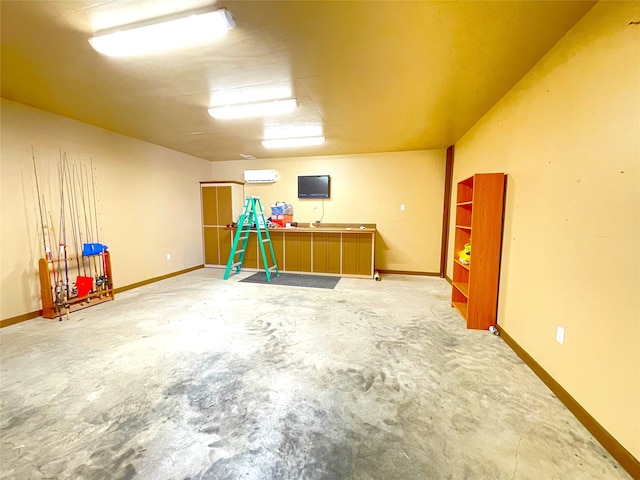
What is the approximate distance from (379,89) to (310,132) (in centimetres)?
173

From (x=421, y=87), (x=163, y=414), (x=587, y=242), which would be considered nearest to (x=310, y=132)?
(x=421, y=87)

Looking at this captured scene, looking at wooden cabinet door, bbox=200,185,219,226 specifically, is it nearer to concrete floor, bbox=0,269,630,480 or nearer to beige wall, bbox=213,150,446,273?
beige wall, bbox=213,150,446,273

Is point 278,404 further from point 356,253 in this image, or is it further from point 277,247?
point 277,247

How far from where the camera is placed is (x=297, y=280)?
514 centimetres

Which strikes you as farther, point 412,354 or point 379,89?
point 379,89

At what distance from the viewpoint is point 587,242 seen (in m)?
1.64

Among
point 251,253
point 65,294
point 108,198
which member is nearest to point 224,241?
point 251,253

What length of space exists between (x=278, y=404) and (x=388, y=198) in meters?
4.65

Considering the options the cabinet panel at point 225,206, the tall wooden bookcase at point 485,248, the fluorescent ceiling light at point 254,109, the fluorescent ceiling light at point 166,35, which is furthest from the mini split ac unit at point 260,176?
the tall wooden bookcase at point 485,248

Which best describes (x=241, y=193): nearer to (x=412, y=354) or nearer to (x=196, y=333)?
(x=196, y=333)

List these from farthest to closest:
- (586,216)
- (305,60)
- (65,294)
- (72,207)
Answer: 1. (72,207)
2. (65,294)
3. (305,60)
4. (586,216)

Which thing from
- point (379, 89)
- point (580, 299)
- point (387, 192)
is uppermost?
point (379, 89)

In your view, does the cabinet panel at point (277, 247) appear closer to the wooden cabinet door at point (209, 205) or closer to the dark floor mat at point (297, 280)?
Result: the dark floor mat at point (297, 280)

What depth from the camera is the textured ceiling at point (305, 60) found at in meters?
1.67
